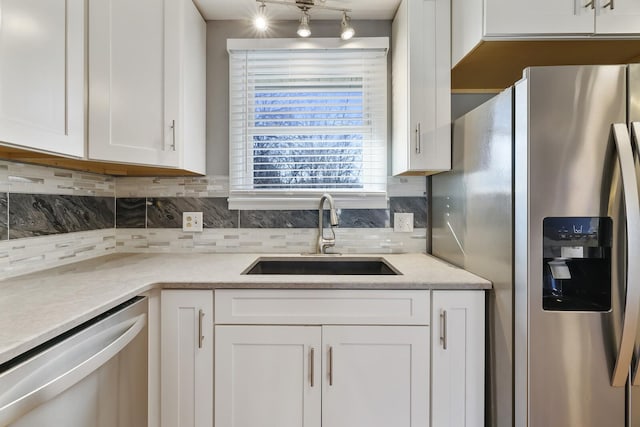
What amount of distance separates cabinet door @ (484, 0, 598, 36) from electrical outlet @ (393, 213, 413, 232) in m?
0.97

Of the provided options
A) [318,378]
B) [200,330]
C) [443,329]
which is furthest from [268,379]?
[443,329]

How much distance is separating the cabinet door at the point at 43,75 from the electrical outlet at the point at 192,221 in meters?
0.73

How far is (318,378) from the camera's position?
49.2 inches

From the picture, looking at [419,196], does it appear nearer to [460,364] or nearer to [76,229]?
[460,364]

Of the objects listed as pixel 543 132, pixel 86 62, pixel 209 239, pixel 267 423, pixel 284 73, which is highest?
pixel 284 73

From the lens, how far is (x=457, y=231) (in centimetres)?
153

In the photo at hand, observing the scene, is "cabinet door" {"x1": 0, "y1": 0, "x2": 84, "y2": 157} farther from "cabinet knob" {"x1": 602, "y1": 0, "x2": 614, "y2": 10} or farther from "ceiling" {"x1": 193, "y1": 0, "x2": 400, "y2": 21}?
"cabinet knob" {"x1": 602, "y1": 0, "x2": 614, "y2": 10}

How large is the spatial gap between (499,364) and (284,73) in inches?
70.5

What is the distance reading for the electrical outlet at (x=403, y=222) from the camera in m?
1.88

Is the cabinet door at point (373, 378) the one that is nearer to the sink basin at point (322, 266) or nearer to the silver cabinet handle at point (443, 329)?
the silver cabinet handle at point (443, 329)

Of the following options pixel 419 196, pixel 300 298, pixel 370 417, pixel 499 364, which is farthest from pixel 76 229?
pixel 499 364

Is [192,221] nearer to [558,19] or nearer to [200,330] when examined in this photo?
[200,330]

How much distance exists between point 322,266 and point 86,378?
1.15 metres

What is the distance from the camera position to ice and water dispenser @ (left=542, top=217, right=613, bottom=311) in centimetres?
102
